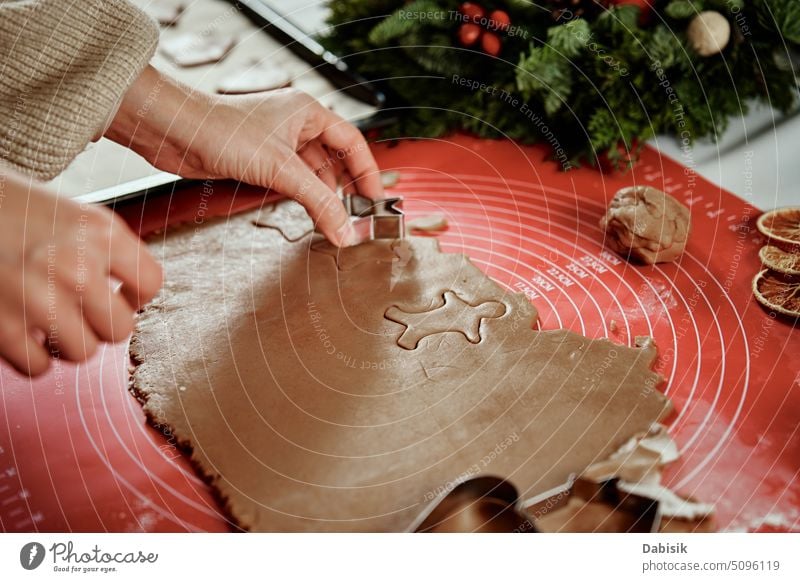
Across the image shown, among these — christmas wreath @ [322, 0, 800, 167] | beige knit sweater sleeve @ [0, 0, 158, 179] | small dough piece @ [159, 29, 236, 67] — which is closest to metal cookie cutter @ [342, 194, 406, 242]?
christmas wreath @ [322, 0, 800, 167]

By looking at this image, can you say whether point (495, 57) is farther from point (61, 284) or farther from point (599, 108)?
point (61, 284)

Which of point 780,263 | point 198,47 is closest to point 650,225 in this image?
point 780,263

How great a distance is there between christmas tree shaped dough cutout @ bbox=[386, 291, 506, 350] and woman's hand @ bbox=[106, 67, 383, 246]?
0.69 feet

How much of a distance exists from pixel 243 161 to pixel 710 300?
753 millimetres

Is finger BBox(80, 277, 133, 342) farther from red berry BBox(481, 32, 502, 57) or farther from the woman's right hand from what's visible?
red berry BBox(481, 32, 502, 57)

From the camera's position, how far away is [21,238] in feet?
2.23

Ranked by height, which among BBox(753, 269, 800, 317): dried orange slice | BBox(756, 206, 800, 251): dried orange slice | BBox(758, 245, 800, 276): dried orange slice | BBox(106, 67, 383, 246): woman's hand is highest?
BBox(756, 206, 800, 251): dried orange slice

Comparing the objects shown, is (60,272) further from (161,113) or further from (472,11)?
(472,11)

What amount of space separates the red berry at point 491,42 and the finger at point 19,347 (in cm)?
96

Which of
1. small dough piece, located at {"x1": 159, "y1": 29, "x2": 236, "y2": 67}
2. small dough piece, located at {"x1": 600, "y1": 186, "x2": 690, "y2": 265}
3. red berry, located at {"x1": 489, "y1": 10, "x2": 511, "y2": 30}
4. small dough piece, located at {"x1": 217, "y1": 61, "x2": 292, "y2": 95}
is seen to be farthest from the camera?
small dough piece, located at {"x1": 159, "y1": 29, "x2": 236, "y2": 67}

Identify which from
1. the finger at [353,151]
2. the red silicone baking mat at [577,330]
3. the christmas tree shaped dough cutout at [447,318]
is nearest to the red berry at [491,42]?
the red silicone baking mat at [577,330]

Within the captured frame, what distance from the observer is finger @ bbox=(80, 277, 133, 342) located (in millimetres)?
689

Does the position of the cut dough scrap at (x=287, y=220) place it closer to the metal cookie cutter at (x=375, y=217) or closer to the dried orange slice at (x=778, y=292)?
the metal cookie cutter at (x=375, y=217)
